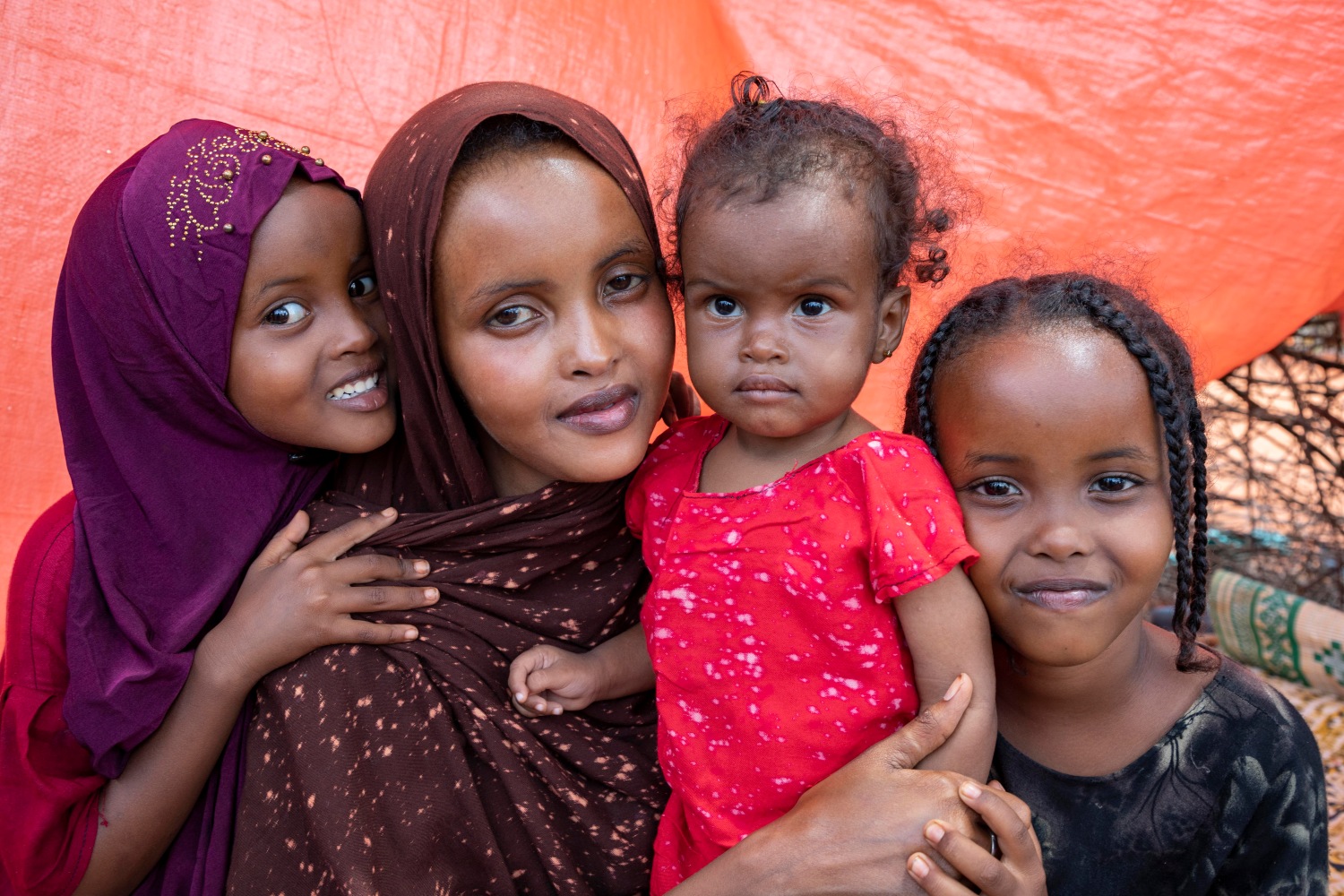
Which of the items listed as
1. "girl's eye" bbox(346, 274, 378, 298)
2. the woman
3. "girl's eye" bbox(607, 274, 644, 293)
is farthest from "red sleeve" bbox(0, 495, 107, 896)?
"girl's eye" bbox(607, 274, 644, 293)

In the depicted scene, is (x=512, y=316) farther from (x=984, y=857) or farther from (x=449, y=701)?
(x=984, y=857)

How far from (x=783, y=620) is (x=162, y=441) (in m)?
1.07

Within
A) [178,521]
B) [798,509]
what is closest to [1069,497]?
[798,509]

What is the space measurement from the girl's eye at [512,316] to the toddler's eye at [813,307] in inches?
16.0

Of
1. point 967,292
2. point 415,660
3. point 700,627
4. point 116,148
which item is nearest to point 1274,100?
point 967,292

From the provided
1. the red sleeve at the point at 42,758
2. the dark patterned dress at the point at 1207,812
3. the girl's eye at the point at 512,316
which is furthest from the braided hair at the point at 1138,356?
the red sleeve at the point at 42,758

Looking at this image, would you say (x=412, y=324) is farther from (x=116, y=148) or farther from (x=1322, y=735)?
(x=1322, y=735)

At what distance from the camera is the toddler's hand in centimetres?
177

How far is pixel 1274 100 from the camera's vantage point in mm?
2283

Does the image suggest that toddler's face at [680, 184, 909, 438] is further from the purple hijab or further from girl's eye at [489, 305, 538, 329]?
the purple hijab

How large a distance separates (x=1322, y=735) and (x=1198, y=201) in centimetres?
164

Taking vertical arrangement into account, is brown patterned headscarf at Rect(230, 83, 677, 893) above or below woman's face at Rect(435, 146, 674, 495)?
below

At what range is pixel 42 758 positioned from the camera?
1722 mm

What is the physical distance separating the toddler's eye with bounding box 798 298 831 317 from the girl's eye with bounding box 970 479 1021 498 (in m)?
0.35
